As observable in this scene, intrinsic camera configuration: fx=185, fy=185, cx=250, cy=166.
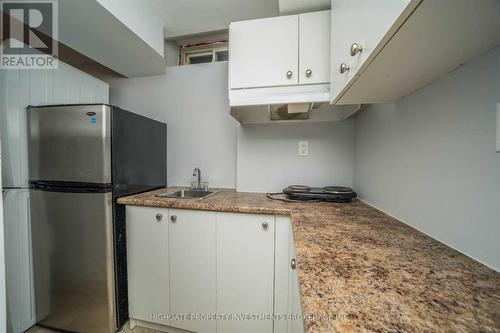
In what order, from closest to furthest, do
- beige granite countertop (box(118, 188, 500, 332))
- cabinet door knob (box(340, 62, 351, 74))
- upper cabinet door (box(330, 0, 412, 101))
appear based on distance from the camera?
beige granite countertop (box(118, 188, 500, 332)) < upper cabinet door (box(330, 0, 412, 101)) < cabinet door knob (box(340, 62, 351, 74))

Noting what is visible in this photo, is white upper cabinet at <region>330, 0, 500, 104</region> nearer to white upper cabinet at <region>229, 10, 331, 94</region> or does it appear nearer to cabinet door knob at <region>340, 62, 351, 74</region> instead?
cabinet door knob at <region>340, 62, 351, 74</region>

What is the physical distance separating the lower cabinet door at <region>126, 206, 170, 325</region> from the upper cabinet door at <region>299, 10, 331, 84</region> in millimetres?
1299

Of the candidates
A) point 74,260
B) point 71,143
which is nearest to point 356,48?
point 71,143

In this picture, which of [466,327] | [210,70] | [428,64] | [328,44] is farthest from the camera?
[210,70]

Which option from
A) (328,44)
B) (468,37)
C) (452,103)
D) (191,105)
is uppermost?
(328,44)

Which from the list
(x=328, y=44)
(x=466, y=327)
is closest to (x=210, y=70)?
(x=328, y=44)

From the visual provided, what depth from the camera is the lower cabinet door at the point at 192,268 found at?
1.19m

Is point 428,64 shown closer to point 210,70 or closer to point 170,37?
point 210,70

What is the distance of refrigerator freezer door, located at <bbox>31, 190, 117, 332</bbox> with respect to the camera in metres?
1.18

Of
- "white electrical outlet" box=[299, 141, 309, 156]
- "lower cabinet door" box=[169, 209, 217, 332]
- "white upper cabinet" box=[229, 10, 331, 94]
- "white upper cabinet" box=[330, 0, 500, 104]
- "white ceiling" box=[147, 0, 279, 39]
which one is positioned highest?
"white ceiling" box=[147, 0, 279, 39]

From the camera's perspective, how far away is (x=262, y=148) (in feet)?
5.45

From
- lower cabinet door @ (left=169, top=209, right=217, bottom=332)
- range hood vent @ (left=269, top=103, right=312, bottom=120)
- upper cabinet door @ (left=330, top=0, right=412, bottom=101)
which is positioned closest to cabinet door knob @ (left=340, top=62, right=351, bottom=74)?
upper cabinet door @ (left=330, top=0, right=412, bottom=101)

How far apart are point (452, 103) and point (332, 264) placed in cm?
68

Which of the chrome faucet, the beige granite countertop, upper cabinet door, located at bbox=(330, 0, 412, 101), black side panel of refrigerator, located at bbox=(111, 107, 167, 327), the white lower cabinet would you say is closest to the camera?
the beige granite countertop
